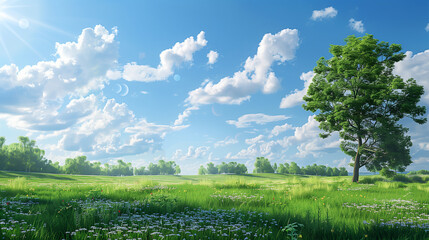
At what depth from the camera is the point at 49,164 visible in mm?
79750

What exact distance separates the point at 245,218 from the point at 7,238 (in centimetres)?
485

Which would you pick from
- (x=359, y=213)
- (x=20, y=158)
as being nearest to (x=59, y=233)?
(x=359, y=213)

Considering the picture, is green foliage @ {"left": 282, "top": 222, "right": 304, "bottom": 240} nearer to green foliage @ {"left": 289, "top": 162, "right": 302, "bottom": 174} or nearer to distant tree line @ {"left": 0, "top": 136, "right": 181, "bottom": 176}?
distant tree line @ {"left": 0, "top": 136, "right": 181, "bottom": 176}

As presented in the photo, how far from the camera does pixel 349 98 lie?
2744 cm

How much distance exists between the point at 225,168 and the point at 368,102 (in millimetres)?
74754

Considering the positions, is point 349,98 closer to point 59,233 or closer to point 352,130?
point 352,130

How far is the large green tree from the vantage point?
2768cm

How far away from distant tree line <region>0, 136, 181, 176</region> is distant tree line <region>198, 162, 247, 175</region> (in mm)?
11877

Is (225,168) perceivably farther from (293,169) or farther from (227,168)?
(293,169)

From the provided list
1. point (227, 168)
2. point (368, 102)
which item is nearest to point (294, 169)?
point (227, 168)

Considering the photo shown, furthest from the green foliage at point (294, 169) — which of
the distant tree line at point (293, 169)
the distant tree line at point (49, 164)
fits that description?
the distant tree line at point (49, 164)

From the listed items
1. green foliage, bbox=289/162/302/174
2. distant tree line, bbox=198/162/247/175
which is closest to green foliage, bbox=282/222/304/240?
distant tree line, bbox=198/162/247/175

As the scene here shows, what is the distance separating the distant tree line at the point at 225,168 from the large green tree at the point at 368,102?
→ 58.9 metres

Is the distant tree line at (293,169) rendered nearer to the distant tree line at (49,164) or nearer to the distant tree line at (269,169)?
the distant tree line at (269,169)
